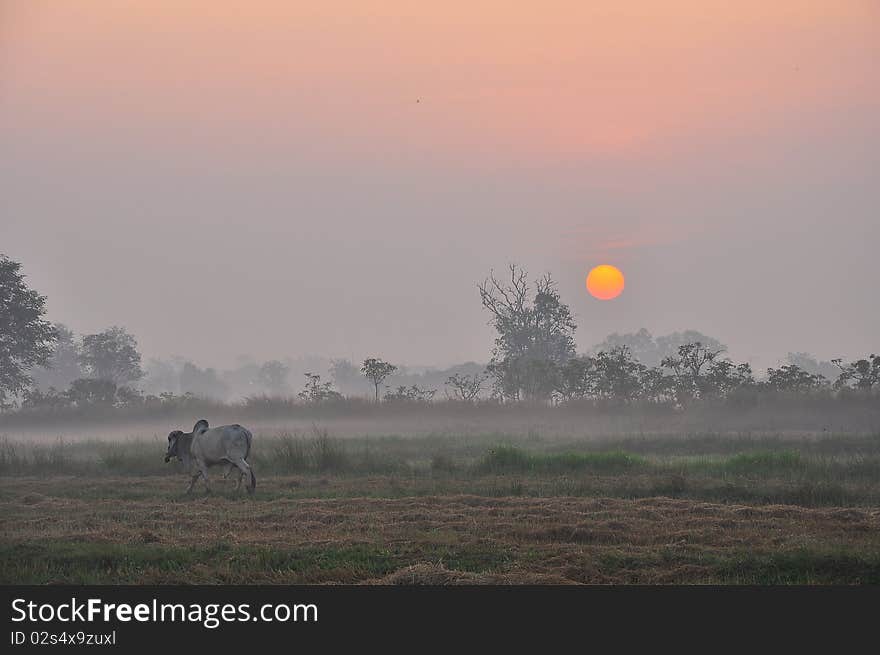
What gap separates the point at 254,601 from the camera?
8.55m

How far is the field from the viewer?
381 inches

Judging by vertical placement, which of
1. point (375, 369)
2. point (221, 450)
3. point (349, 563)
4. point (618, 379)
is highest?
point (375, 369)

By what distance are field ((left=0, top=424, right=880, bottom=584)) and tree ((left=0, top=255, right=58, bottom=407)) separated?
26176mm

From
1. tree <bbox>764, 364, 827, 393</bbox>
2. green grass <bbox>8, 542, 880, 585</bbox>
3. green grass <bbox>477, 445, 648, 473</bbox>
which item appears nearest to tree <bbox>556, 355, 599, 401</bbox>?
tree <bbox>764, 364, 827, 393</bbox>

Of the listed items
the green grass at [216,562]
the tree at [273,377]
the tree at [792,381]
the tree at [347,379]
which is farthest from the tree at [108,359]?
the tree at [273,377]

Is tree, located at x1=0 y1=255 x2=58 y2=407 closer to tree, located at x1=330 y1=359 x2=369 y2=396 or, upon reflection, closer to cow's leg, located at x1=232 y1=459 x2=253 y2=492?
cow's leg, located at x1=232 y1=459 x2=253 y2=492

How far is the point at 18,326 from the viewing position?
Result: 45.0 metres

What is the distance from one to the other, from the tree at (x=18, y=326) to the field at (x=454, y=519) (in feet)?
85.9

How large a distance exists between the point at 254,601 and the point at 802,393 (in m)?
26.4

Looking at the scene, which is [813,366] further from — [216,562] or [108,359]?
[216,562]

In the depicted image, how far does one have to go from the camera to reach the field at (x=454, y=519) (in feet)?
31.8

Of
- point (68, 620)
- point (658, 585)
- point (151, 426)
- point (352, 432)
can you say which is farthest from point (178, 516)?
point (151, 426)

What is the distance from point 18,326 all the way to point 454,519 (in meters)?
39.3

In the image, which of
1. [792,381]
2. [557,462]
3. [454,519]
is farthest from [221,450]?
[792,381]
